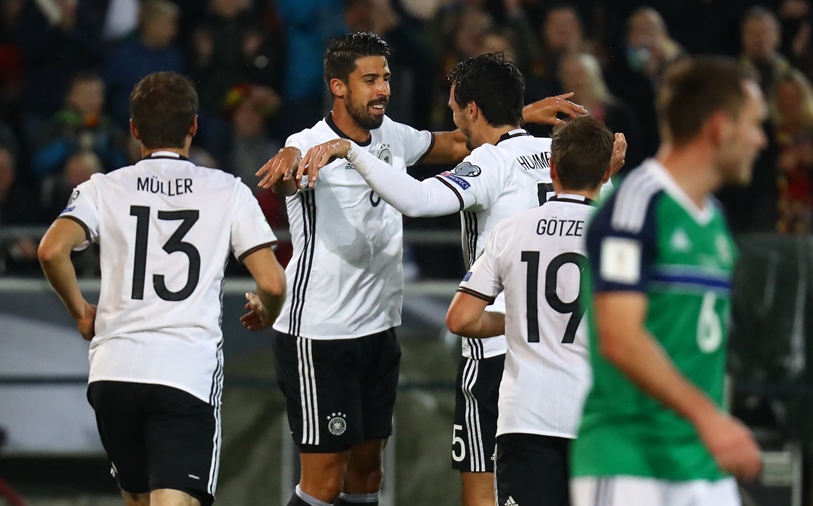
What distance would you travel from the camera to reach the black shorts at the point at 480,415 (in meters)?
4.96

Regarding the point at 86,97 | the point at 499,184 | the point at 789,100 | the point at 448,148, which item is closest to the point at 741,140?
the point at 499,184

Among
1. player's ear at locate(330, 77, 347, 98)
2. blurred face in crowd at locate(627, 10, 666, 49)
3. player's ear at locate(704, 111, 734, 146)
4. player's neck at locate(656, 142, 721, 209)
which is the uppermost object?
blurred face in crowd at locate(627, 10, 666, 49)

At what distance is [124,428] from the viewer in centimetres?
451

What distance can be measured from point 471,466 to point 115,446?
4.61ft

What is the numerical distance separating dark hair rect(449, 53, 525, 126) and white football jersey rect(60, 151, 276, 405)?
107 centimetres

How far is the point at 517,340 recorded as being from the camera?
13.8ft

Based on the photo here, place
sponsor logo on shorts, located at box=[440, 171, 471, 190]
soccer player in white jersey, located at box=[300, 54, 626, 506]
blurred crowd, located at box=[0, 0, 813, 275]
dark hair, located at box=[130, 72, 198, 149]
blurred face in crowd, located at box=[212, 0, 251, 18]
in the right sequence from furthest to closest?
blurred face in crowd, located at box=[212, 0, 251, 18] < blurred crowd, located at box=[0, 0, 813, 275] < soccer player in white jersey, located at box=[300, 54, 626, 506] < sponsor logo on shorts, located at box=[440, 171, 471, 190] < dark hair, located at box=[130, 72, 198, 149]

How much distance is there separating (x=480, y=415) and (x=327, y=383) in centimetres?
70

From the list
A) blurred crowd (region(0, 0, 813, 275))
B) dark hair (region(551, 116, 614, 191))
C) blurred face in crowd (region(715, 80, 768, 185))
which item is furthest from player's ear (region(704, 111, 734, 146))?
blurred crowd (region(0, 0, 813, 275))

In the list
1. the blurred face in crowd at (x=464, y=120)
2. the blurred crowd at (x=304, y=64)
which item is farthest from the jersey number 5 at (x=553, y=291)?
the blurred crowd at (x=304, y=64)

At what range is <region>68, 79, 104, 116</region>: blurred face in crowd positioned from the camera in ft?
29.6

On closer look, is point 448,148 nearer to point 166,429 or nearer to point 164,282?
point 164,282

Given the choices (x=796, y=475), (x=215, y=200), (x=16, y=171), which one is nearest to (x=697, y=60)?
(x=215, y=200)

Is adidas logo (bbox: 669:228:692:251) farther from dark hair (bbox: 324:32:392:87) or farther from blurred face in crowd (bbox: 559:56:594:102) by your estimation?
blurred face in crowd (bbox: 559:56:594:102)
